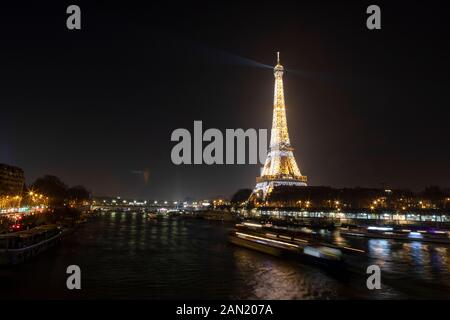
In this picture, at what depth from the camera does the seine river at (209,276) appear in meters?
19.4

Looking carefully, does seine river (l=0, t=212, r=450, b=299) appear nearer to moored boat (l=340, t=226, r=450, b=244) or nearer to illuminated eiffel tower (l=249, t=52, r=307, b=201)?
moored boat (l=340, t=226, r=450, b=244)

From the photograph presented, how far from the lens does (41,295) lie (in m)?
18.4

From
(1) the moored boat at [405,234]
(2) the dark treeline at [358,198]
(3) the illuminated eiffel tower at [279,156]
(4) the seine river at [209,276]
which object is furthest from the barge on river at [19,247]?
(3) the illuminated eiffel tower at [279,156]

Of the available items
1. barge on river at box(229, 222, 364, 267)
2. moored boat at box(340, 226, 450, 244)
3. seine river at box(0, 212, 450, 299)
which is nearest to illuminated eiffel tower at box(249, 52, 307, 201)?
moored boat at box(340, 226, 450, 244)

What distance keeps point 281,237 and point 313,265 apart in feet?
22.7

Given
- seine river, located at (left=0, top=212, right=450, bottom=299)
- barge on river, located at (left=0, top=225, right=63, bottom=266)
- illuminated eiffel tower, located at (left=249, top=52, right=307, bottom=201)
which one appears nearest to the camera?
seine river, located at (left=0, top=212, right=450, bottom=299)

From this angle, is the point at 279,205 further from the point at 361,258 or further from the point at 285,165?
the point at 361,258

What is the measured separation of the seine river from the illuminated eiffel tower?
68.6m

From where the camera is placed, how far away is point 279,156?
4119 inches

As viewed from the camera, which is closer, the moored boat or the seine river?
the seine river

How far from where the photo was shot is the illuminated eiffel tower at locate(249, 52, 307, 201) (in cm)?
10306

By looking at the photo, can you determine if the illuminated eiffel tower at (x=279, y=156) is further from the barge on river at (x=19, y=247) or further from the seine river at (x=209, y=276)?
the barge on river at (x=19, y=247)
